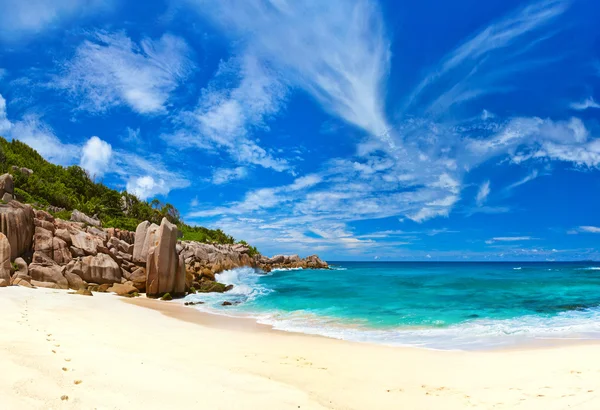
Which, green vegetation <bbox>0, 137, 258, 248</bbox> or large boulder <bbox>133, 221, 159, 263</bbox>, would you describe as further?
green vegetation <bbox>0, 137, 258, 248</bbox>

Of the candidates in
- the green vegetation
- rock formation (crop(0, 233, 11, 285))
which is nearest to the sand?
rock formation (crop(0, 233, 11, 285))

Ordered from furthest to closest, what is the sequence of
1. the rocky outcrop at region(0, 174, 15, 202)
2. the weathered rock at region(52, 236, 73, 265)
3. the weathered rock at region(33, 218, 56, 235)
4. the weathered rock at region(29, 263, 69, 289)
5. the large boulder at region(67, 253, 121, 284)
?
the rocky outcrop at region(0, 174, 15, 202) → the weathered rock at region(33, 218, 56, 235) → the large boulder at region(67, 253, 121, 284) → the weathered rock at region(52, 236, 73, 265) → the weathered rock at region(29, 263, 69, 289)

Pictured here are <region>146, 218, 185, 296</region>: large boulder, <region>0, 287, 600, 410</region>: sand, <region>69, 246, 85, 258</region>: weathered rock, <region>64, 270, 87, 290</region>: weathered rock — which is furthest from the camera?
<region>146, 218, 185, 296</region>: large boulder

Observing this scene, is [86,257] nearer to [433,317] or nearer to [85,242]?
[85,242]

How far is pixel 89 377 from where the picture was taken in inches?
228

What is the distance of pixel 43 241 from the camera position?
21953 millimetres

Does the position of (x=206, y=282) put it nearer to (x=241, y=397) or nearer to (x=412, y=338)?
(x=412, y=338)

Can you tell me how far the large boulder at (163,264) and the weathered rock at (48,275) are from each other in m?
4.82

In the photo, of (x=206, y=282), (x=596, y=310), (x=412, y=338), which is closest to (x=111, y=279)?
(x=206, y=282)

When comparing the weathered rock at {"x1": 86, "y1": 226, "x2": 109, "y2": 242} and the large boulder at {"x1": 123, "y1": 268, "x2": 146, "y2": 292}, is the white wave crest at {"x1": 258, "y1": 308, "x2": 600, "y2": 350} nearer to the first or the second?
the large boulder at {"x1": 123, "y1": 268, "x2": 146, "y2": 292}

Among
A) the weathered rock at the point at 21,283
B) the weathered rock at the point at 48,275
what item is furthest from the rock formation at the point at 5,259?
the weathered rock at the point at 48,275

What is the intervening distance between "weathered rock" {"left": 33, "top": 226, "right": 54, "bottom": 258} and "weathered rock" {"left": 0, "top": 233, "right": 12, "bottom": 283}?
9.94ft

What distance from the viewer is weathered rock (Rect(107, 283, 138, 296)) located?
73.9 ft

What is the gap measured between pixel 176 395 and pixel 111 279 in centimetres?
2106
